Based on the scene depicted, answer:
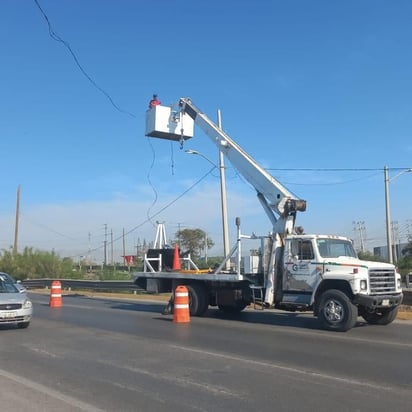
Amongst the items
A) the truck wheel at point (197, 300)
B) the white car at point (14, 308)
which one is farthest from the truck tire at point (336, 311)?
the white car at point (14, 308)

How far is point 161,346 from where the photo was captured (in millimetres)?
11289

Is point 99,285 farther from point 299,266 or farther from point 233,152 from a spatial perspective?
point 299,266

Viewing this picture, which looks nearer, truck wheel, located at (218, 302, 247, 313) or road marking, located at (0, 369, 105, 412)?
road marking, located at (0, 369, 105, 412)

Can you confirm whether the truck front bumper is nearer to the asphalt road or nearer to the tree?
the asphalt road

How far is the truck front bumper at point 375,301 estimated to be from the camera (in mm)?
13859

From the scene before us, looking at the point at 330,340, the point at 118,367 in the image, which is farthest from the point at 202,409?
the point at 330,340

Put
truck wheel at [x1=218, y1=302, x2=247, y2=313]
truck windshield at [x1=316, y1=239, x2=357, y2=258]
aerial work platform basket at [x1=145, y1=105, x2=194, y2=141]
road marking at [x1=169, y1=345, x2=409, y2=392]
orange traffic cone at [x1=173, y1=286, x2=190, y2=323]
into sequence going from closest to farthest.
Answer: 1. road marking at [x1=169, y1=345, x2=409, y2=392]
2. truck windshield at [x1=316, y1=239, x2=357, y2=258]
3. orange traffic cone at [x1=173, y1=286, x2=190, y2=323]
4. truck wheel at [x1=218, y1=302, x2=247, y2=313]
5. aerial work platform basket at [x1=145, y1=105, x2=194, y2=141]

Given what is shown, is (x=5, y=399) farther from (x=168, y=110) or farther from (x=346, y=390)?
(x=168, y=110)

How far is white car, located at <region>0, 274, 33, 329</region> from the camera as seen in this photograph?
1358 cm

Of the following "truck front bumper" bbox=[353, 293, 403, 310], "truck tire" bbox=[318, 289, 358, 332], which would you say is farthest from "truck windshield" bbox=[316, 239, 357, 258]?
"truck front bumper" bbox=[353, 293, 403, 310]

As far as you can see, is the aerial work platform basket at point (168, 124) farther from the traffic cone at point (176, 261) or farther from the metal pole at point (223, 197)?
the metal pole at point (223, 197)

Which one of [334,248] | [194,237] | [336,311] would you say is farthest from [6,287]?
[194,237]

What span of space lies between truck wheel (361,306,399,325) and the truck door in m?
1.73

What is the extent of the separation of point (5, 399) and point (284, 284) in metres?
10.3
